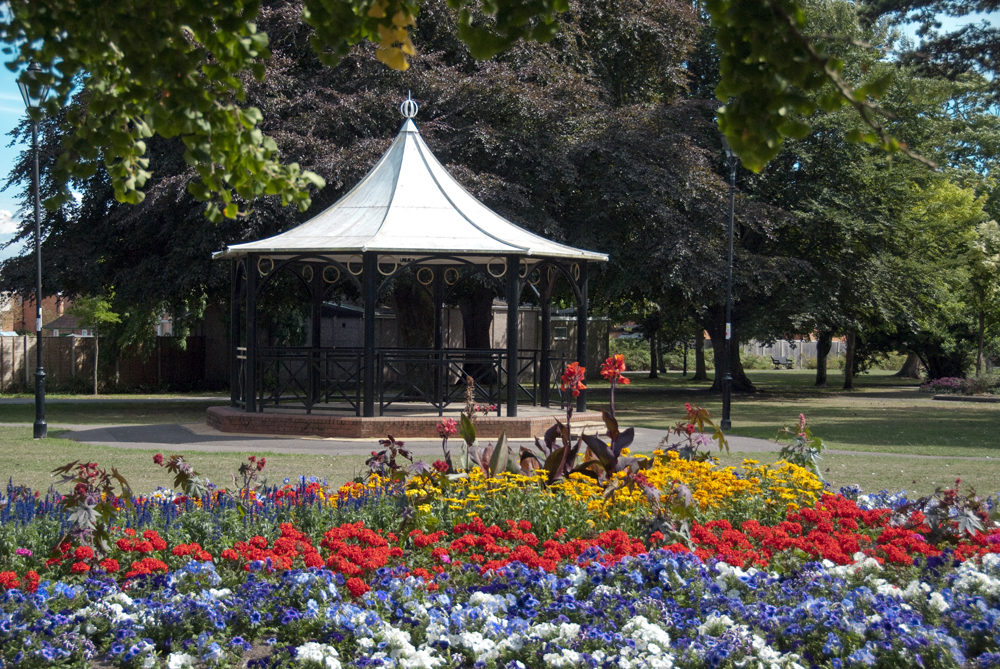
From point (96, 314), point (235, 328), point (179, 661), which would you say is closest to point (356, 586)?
point (179, 661)

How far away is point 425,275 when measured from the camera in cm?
1930

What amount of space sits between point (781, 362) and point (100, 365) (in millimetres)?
45497

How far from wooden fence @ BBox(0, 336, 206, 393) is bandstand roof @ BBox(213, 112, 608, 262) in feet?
53.1

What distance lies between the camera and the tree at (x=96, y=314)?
29281 mm

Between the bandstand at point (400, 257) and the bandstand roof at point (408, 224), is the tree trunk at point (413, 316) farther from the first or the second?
the bandstand roof at point (408, 224)

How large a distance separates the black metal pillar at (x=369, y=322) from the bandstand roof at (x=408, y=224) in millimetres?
325

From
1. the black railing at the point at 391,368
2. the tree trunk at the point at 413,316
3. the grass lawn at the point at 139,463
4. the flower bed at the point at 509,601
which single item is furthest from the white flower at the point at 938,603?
the tree trunk at the point at 413,316

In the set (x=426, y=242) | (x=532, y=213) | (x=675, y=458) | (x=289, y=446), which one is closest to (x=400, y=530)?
(x=675, y=458)

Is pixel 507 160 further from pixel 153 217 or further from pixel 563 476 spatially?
pixel 563 476

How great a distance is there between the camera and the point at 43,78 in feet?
13.2

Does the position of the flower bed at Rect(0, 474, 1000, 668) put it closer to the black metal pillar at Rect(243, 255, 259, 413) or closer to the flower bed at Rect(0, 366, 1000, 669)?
the flower bed at Rect(0, 366, 1000, 669)

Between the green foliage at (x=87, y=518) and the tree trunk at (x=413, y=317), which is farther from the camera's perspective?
the tree trunk at (x=413, y=317)

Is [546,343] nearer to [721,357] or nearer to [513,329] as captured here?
[513,329]

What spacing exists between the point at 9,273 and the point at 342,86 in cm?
817
